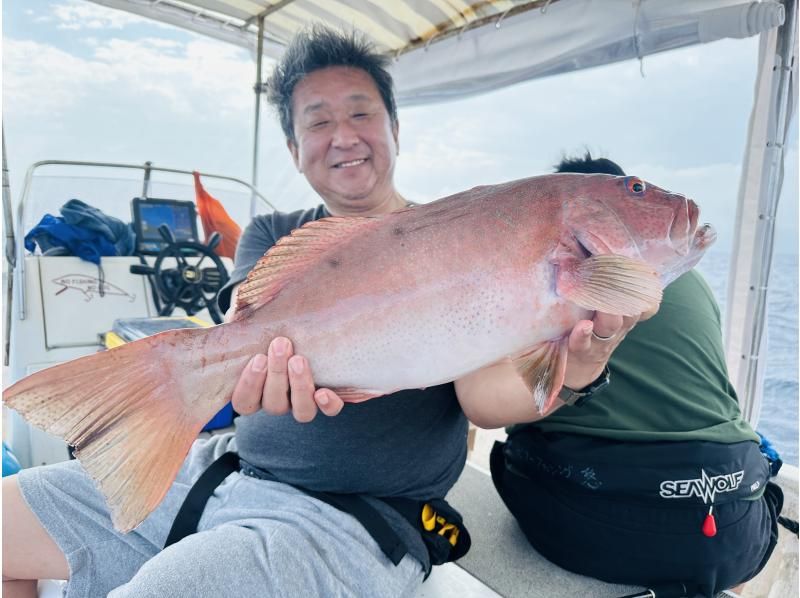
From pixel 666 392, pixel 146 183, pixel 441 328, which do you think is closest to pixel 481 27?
pixel 146 183

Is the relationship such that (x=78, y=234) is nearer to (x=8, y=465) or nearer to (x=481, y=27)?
(x=8, y=465)

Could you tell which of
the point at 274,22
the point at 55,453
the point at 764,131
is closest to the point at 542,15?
the point at 764,131

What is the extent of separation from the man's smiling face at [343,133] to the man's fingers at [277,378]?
0.90 metres

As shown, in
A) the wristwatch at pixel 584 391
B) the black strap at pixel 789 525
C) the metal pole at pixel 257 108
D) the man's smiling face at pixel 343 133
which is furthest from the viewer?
the metal pole at pixel 257 108

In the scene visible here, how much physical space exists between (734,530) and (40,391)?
1.76 meters

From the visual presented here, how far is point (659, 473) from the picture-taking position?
5.09 feet

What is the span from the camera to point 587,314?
44.2 inches

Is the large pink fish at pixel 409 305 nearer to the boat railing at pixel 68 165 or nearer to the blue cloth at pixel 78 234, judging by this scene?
the boat railing at pixel 68 165

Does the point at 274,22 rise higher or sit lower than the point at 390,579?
higher

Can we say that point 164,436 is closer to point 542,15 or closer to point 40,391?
point 40,391

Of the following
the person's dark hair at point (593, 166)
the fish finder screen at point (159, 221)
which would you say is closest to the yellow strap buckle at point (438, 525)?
the person's dark hair at point (593, 166)

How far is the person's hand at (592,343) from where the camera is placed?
3.67 feet

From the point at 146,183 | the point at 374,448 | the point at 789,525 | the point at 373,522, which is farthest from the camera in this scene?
the point at 146,183

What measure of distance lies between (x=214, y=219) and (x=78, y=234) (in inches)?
45.9
